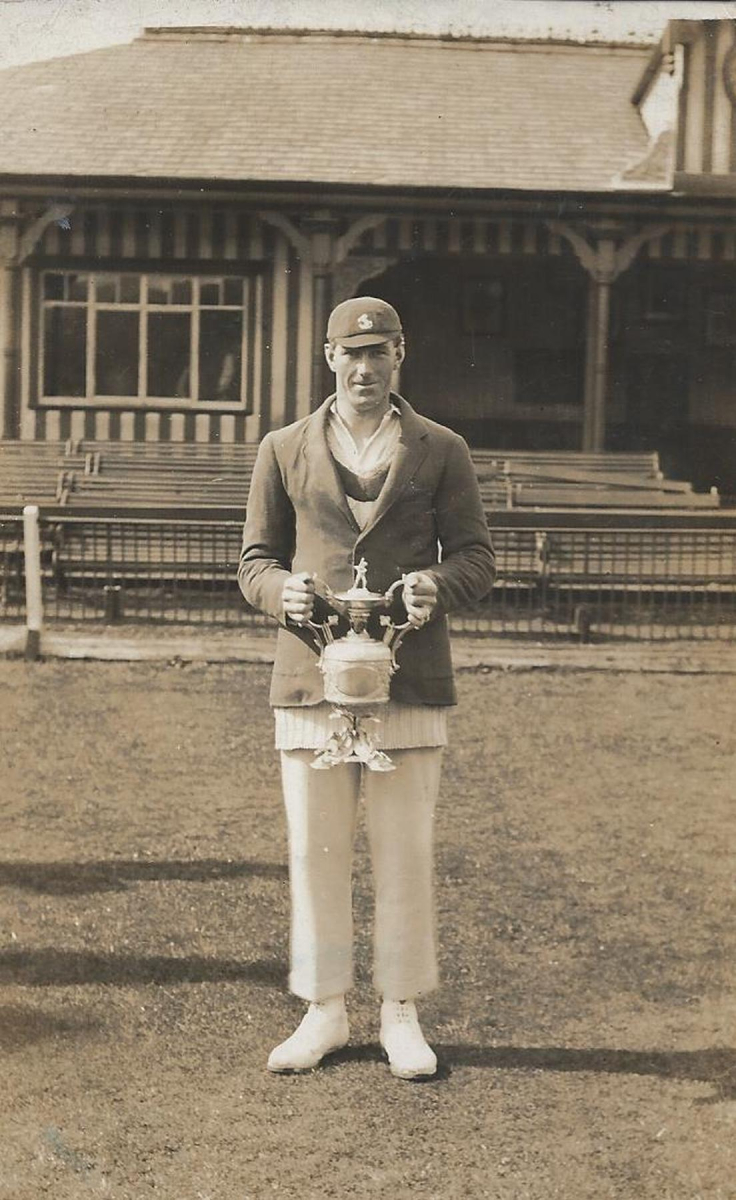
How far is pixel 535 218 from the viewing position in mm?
11453

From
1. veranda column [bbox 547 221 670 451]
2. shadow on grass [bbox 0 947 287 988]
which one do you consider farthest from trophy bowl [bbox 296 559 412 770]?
veranda column [bbox 547 221 670 451]

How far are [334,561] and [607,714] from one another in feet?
13.7

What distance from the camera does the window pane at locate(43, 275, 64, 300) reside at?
12.8m

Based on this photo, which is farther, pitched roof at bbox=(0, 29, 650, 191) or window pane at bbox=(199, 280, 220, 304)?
window pane at bbox=(199, 280, 220, 304)

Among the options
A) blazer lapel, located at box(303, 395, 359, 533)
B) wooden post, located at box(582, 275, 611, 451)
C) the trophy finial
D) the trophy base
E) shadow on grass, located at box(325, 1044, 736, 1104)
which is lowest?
shadow on grass, located at box(325, 1044, 736, 1104)

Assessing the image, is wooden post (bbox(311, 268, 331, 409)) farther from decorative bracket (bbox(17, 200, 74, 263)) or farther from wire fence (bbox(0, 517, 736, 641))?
wire fence (bbox(0, 517, 736, 641))

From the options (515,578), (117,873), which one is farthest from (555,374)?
(117,873)

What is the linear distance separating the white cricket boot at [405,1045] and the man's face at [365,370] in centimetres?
154

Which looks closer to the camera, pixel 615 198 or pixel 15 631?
pixel 15 631

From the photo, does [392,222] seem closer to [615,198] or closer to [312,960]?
[615,198]

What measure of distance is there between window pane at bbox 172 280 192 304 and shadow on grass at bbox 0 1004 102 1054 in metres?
9.92

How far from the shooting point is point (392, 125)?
11195mm

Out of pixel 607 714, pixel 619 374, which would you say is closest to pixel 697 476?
pixel 619 374

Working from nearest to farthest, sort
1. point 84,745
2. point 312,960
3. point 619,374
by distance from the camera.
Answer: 1. point 312,960
2. point 84,745
3. point 619,374
